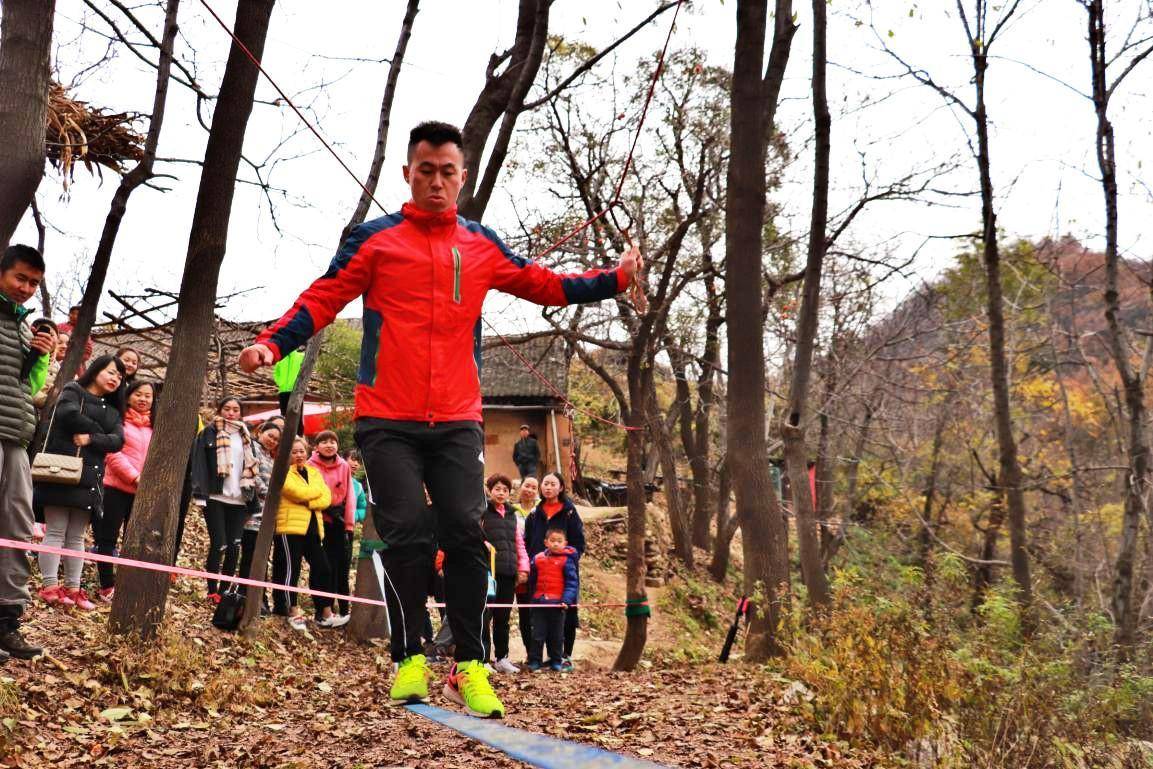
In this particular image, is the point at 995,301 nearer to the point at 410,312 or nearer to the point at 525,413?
the point at 410,312

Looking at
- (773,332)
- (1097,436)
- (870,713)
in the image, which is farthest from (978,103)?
(1097,436)

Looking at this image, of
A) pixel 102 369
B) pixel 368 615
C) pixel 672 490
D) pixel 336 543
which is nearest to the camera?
pixel 102 369

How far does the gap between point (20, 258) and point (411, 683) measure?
10.1ft

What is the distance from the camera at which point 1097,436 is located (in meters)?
32.0

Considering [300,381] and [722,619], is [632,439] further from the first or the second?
[722,619]

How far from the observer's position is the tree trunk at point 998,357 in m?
14.4

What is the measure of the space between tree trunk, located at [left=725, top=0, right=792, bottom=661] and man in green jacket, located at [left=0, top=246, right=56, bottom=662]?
5.23 m

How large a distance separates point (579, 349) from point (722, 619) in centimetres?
638

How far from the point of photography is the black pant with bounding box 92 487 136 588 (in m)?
8.02

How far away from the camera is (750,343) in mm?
8633

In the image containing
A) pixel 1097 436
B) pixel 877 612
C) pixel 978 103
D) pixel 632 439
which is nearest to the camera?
pixel 877 612

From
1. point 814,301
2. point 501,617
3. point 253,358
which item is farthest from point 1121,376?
point 253,358

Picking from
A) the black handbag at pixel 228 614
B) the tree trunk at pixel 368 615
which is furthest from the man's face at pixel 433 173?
the tree trunk at pixel 368 615

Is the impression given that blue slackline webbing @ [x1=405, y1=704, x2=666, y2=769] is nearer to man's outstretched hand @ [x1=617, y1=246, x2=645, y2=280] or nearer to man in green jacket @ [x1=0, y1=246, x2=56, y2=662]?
man's outstretched hand @ [x1=617, y1=246, x2=645, y2=280]
